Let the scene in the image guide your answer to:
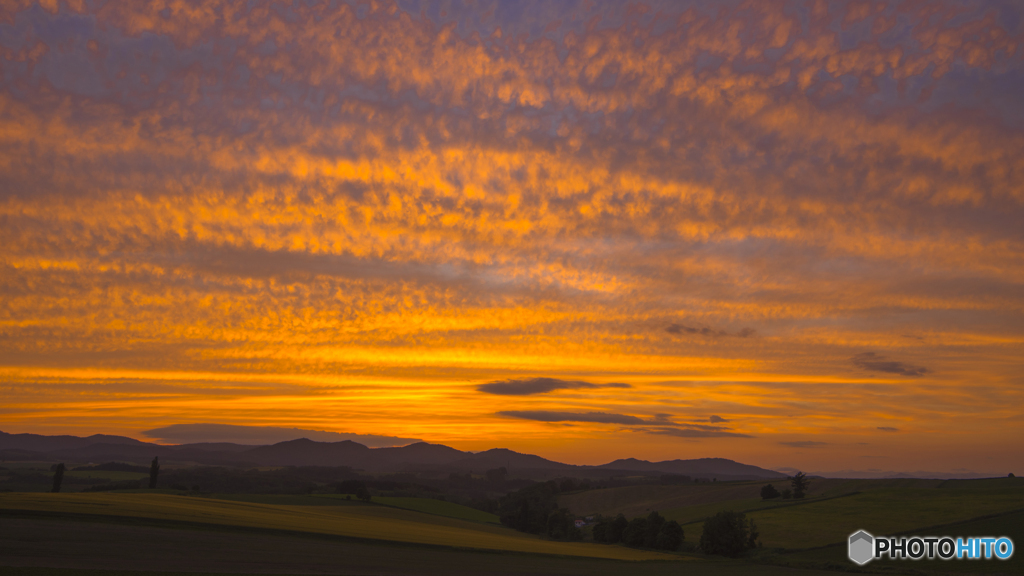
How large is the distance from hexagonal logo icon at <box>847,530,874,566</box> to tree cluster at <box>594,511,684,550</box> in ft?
75.5

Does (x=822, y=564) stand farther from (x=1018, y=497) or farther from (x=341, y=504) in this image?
(x=341, y=504)

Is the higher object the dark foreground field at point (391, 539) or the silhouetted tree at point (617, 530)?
the dark foreground field at point (391, 539)

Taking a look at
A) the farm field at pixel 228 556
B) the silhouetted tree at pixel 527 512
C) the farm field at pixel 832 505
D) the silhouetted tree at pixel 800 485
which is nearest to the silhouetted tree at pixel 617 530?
the farm field at pixel 832 505

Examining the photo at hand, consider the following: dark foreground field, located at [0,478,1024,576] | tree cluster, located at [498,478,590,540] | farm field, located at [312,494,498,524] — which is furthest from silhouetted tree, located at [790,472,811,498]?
farm field, located at [312,494,498,524]

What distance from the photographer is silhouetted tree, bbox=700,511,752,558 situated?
8381 cm

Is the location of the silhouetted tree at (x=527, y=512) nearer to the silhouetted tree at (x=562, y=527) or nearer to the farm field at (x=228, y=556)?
the silhouetted tree at (x=562, y=527)

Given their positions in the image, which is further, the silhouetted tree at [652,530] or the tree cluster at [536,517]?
the tree cluster at [536,517]

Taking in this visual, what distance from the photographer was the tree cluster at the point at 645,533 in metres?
92.1

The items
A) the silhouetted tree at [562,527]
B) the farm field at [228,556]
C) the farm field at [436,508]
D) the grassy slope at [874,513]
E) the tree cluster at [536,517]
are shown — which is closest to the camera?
the farm field at [228,556]

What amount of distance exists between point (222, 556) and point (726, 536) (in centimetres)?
6739

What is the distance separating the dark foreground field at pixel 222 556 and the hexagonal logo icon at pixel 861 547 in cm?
1707

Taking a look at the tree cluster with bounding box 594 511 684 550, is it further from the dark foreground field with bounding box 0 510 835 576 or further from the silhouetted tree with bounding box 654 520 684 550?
the dark foreground field with bounding box 0 510 835 576

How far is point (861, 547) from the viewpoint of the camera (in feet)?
257

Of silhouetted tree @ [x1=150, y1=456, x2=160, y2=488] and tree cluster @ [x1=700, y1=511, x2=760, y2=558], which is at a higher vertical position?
tree cluster @ [x1=700, y1=511, x2=760, y2=558]
